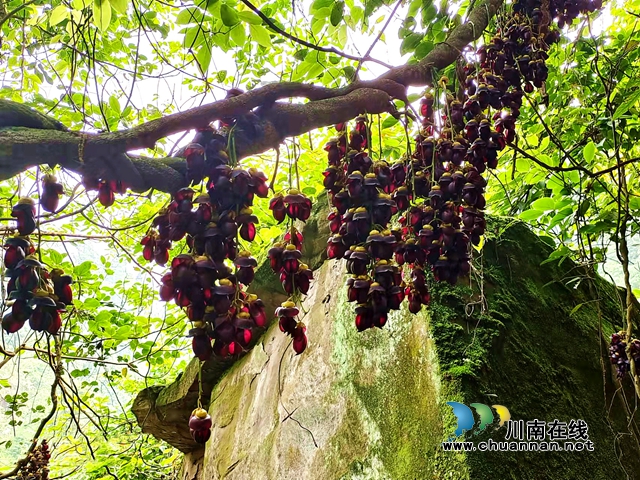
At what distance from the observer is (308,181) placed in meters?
3.40

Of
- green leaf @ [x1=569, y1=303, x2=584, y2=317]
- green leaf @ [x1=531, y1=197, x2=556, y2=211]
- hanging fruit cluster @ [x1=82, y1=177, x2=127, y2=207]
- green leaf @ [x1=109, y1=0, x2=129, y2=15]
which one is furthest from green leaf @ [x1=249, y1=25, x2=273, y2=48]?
green leaf @ [x1=569, y1=303, x2=584, y2=317]

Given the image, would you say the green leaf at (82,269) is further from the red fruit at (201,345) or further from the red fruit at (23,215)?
the red fruit at (201,345)

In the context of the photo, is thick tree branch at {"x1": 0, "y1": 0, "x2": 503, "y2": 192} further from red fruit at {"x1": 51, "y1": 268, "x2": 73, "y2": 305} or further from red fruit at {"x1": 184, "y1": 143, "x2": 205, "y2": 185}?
red fruit at {"x1": 51, "y1": 268, "x2": 73, "y2": 305}

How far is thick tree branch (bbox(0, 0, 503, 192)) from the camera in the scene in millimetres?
725

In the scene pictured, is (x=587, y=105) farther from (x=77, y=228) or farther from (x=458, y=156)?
(x=77, y=228)

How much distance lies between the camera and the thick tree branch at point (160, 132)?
2.38 feet

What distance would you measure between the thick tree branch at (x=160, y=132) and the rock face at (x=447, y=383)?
0.57 metres

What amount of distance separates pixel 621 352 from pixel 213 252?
1836mm

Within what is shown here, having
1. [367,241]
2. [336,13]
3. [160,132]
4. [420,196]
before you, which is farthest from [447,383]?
[336,13]

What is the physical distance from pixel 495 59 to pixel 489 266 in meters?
0.77

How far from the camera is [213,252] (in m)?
0.72

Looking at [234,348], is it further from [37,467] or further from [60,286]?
[37,467]

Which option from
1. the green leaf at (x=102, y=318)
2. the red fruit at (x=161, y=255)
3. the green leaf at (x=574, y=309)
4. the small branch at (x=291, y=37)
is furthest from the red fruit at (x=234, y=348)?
the green leaf at (x=102, y=318)

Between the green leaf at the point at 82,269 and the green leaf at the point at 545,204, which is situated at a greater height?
the green leaf at the point at 82,269
